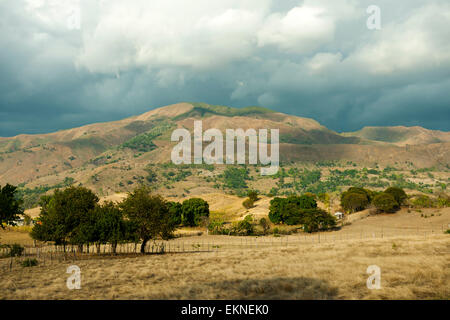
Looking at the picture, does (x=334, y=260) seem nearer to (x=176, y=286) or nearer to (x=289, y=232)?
(x=176, y=286)

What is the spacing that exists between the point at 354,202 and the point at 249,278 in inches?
3823

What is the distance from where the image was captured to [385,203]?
102625 millimetres

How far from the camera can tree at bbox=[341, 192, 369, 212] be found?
378 feet

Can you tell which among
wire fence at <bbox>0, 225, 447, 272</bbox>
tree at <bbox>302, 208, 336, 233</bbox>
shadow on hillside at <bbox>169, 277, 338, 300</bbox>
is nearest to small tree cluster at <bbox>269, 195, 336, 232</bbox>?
tree at <bbox>302, 208, 336, 233</bbox>

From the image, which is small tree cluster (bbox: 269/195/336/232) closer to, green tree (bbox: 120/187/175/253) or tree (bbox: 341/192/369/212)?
tree (bbox: 341/192/369/212)

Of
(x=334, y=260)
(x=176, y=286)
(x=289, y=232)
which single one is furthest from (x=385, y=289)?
(x=289, y=232)

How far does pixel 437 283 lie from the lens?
2470 cm

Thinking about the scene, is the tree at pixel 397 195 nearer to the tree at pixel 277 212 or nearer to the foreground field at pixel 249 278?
the tree at pixel 277 212

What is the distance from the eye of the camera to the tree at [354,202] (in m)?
115

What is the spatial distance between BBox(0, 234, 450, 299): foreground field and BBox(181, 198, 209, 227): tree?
6705 cm

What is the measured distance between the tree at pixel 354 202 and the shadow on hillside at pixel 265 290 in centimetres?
9617

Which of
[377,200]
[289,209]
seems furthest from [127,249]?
[377,200]
